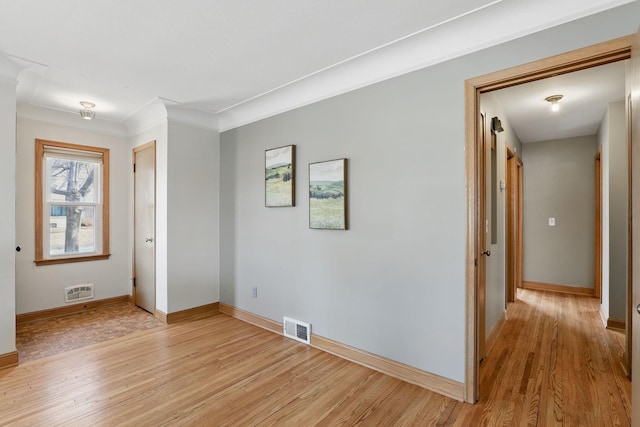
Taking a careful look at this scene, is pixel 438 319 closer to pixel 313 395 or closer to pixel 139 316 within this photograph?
pixel 313 395

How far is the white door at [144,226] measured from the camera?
3846mm

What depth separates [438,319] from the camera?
7.36ft

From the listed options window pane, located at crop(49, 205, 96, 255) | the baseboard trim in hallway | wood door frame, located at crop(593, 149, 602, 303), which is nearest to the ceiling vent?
window pane, located at crop(49, 205, 96, 255)

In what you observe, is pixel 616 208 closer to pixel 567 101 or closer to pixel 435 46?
pixel 567 101

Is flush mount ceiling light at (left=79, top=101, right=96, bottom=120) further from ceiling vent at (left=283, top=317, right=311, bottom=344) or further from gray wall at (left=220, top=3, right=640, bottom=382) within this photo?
ceiling vent at (left=283, top=317, right=311, bottom=344)

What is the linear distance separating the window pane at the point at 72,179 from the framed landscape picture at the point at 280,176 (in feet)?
8.12

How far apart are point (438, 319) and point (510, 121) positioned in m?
3.15

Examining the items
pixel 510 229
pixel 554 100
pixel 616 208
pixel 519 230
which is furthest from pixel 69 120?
pixel 519 230

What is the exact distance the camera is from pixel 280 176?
10.8 ft

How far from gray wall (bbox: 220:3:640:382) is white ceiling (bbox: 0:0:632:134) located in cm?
13

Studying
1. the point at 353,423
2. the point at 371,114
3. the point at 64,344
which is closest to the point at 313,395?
the point at 353,423

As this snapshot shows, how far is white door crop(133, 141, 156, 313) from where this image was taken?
385cm

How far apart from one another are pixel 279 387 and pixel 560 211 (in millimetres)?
5189

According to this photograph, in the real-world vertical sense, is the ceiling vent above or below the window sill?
below
